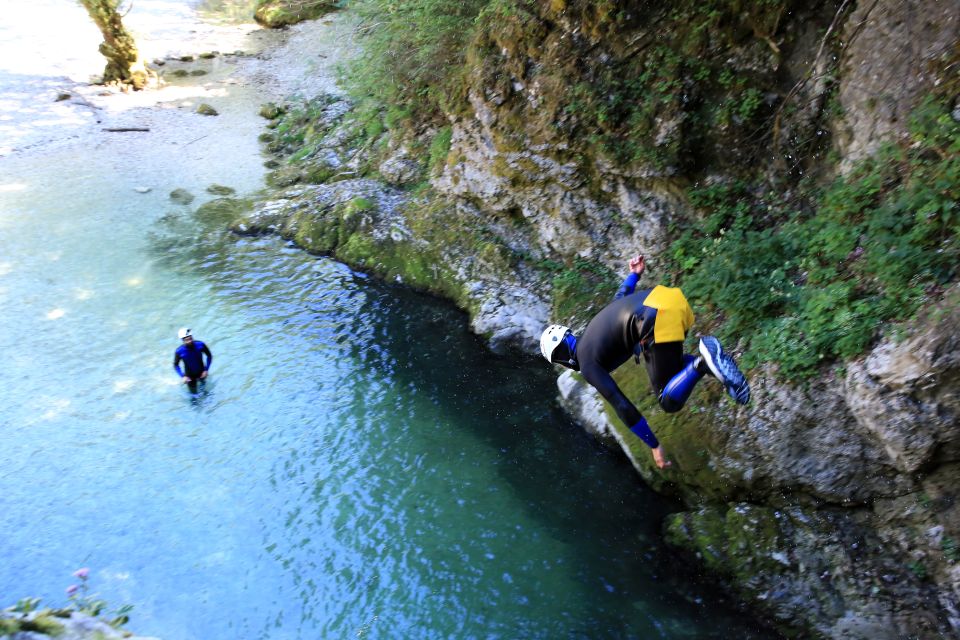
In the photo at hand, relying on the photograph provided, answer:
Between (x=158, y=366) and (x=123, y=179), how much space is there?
8.72 m

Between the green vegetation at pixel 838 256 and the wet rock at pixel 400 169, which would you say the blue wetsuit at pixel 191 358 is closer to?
the wet rock at pixel 400 169

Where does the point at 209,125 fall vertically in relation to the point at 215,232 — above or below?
above

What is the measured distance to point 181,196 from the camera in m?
15.0

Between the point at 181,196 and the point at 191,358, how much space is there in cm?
780

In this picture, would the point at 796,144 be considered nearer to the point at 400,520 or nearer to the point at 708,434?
the point at 708,434

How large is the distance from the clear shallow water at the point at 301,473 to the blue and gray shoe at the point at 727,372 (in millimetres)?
2602

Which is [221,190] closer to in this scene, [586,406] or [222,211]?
[222,211]

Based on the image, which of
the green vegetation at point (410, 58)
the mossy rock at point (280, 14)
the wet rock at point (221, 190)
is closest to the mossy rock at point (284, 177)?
the wet rock at point (221, 190)

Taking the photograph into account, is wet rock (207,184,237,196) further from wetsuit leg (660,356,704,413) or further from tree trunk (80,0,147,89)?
wetsuit leg (660,356,704,413)

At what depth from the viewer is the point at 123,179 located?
1567 cm

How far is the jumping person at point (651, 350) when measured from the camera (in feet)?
18.0

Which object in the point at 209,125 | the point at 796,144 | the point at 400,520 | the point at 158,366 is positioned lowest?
the point at 400,520

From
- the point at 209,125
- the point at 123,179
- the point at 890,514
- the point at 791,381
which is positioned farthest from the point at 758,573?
the point at 209,125

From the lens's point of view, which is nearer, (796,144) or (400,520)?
(400,520)
